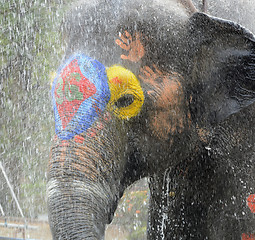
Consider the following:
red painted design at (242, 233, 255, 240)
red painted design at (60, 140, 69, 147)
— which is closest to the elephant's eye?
red painted design at (60, 140, 69, 147)

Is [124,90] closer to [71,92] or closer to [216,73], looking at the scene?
[71,92]

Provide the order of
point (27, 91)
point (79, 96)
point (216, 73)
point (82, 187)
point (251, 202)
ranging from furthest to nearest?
point (27, 91), point (251, 202), point (216, 73), point (79, 96), point (82, 187)

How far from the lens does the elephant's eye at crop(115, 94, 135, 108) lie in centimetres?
188

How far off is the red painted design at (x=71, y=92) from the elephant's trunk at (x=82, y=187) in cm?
11

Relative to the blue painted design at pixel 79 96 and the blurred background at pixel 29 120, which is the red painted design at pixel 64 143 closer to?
the blue painted design at pixel 79 96

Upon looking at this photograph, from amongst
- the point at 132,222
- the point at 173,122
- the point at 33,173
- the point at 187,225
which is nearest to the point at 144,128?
the point at 173,122

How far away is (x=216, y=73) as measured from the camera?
2.08m

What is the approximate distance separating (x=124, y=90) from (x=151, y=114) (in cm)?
15

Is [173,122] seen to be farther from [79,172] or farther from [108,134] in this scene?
[79,172]

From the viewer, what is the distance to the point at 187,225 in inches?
97.7

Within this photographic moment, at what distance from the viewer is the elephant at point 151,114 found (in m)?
1.73

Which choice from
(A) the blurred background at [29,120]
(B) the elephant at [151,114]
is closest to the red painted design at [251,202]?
(B) the elephant at [151,114]

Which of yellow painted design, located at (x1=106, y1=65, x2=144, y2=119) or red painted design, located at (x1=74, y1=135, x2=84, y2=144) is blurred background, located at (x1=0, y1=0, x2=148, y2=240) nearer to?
yellow painted design, located at (x1=106, y1=65, x2=144, y2=119)

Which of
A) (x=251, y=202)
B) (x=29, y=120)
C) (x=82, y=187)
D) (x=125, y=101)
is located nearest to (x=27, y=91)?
(x=29, y=120)
